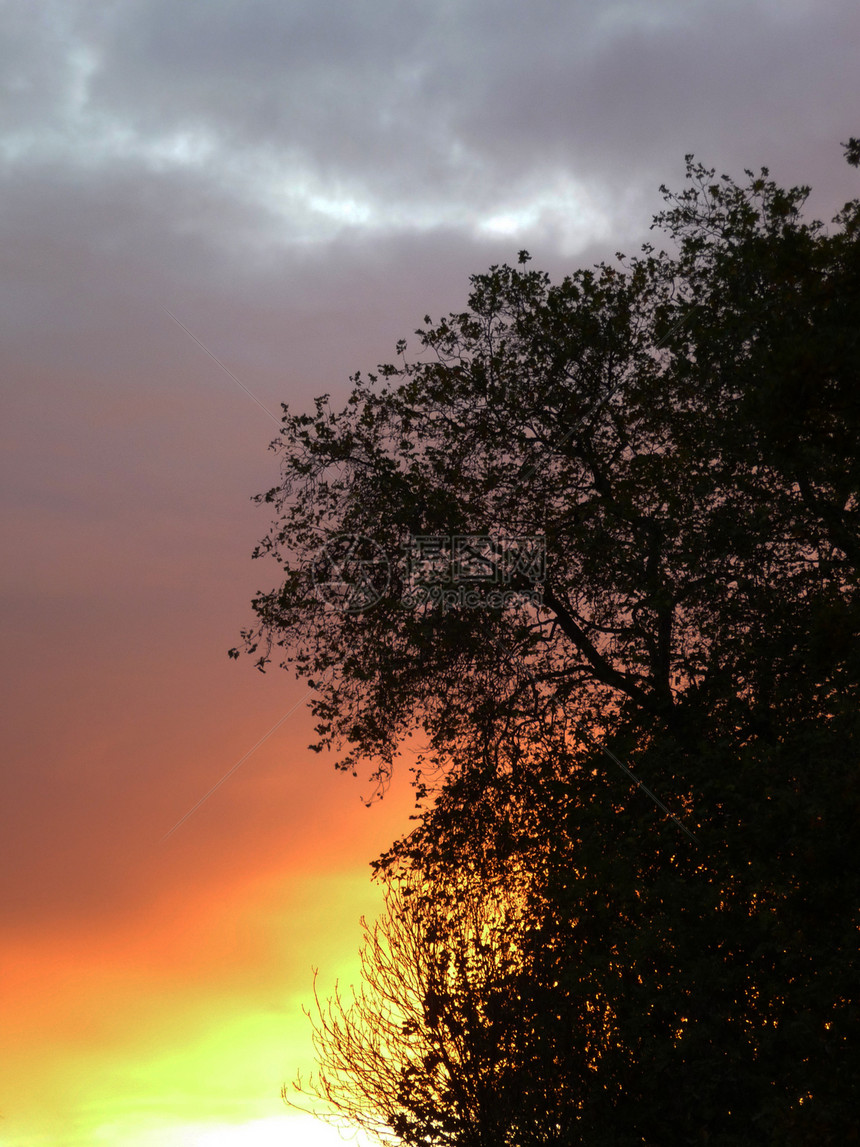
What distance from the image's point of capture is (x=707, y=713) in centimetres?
1218

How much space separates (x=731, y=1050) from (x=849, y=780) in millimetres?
3288

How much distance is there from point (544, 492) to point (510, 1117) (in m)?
7.94

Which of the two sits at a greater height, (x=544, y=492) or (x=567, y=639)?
(x=544, y=492)

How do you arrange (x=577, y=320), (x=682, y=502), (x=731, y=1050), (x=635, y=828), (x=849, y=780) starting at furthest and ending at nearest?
(x=577, y=320) → (x=682, y=502) → (x=635, y=828) → (x=731, y=1050) → (x=849, y=780)

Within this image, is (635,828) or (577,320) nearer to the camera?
(635,828)

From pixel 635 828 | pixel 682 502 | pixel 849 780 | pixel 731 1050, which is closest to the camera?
pixel 849 780

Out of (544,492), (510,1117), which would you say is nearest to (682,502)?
(544,492)

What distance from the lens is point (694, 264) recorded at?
44.8 feet

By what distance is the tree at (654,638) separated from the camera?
9.70 m

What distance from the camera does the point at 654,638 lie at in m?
13.0

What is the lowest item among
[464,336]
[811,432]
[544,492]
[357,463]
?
[811,432]

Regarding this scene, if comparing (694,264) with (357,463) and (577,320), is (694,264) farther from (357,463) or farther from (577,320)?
(357,463)

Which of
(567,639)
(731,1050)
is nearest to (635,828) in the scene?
(731,1050)

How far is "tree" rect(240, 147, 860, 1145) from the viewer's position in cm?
970
